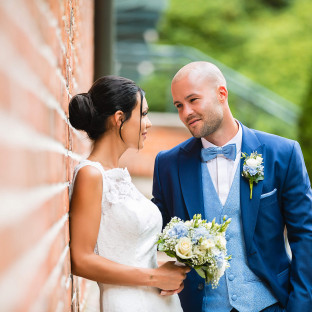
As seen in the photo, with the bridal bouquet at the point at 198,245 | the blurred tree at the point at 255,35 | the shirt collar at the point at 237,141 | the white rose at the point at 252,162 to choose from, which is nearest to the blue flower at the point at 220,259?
the bridal bouquet at the point at 198,245

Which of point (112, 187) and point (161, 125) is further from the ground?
point (112, 187)

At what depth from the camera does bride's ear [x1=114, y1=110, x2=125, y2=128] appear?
264 cm

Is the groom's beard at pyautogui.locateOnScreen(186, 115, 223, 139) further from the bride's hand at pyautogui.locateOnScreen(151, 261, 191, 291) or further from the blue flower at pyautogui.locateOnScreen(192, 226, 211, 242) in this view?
the bride's hand at pyautogui.locateOnScreen(151, 261, 191, 291)

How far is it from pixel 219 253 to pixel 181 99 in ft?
3.52

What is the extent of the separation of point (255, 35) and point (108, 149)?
17.6 meters

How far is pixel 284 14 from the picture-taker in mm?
19734

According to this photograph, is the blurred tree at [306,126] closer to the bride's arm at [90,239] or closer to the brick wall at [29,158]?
the bride's arm at [90,239]

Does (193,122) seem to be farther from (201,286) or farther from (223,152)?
(201,286)

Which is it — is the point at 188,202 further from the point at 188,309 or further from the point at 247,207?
the point at 188,309

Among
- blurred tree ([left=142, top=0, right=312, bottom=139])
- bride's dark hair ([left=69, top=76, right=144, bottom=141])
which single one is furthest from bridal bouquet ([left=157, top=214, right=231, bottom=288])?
blurred tree ([left=142, top=0, right=312, bottom=139])

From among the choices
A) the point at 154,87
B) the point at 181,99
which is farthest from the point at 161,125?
the point at 181,99

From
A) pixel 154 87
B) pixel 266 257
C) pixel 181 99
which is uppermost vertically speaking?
pixel 181 99

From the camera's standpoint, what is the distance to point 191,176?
122 inches

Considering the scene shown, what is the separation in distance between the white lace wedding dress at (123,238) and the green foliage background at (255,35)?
16.2m
